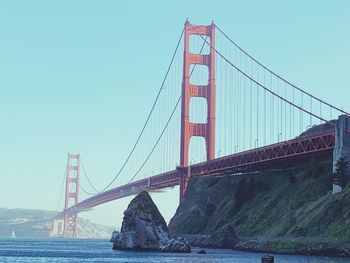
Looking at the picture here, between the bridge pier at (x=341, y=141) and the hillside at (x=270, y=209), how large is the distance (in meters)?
3.54

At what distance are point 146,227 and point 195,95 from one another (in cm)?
5042

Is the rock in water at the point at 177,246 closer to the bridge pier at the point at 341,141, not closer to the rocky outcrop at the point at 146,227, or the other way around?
the rocky outcrop at the point at 146,227

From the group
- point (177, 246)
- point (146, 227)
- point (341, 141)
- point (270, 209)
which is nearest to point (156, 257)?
point (177, 246)

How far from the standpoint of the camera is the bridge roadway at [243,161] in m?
101

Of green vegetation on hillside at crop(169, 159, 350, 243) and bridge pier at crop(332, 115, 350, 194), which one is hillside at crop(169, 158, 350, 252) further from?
bridge pier at crop(332, 115, 350, 194)

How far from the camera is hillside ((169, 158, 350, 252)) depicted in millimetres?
83688

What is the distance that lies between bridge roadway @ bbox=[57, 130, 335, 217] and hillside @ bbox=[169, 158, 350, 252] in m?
2.79

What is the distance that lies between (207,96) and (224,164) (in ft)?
58.5

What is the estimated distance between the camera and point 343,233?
78.0 meters

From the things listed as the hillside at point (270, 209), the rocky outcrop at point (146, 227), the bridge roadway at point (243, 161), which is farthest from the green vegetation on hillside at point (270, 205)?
the rocky outcrop at point (146, 227)

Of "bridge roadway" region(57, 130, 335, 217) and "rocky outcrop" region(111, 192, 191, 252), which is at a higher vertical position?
"bridge roadway" region(57, 130, 335, 217)

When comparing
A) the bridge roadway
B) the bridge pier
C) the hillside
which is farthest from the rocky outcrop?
the bridge roadway

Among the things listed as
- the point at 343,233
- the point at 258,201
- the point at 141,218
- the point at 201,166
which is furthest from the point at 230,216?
the point at 343,233

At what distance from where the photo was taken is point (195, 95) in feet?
457
